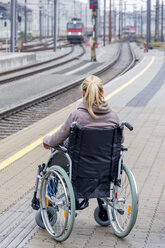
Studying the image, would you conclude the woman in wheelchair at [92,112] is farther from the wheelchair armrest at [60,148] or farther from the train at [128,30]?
the train at [128,30]

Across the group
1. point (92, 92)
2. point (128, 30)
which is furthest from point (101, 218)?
point (128, 30)

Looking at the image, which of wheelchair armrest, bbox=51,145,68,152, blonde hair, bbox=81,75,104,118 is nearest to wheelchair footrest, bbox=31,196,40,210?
wheelchair armrest, bbox=51,145,68,152

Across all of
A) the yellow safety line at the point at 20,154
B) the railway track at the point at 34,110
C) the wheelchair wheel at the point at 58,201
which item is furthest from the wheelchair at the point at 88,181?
the railway track at the point at 34,110

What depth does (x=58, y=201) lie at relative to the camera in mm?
4602

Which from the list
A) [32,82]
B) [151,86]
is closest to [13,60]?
[32,82]

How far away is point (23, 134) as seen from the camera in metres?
10.4

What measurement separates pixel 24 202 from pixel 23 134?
4.80m

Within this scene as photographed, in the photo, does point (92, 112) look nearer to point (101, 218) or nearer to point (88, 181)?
point (88, 181)

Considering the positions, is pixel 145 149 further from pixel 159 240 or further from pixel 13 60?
pixel 13 60

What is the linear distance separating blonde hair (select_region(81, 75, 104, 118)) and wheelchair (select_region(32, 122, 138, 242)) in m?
0.19

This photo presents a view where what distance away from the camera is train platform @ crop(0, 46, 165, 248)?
14.9 ft

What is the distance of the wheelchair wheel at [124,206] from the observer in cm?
436

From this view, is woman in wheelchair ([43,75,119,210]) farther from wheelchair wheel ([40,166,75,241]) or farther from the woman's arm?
wheelchair wheel ([40,166,75,241])

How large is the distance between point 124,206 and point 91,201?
3.57 feet
